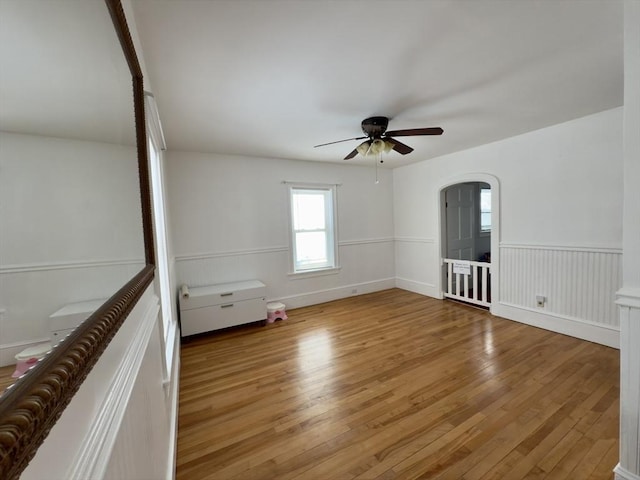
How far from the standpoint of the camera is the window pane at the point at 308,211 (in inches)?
178

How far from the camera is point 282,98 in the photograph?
2230 millimetres

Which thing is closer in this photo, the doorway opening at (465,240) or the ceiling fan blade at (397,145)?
the ceiling fan blade at (397,145)

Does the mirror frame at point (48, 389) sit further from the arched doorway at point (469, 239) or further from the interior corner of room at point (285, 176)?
the arched doorway at point (469, 239)

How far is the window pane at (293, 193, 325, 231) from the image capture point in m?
4.53

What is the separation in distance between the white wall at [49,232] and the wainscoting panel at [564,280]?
403 cm

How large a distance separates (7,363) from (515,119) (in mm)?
3764

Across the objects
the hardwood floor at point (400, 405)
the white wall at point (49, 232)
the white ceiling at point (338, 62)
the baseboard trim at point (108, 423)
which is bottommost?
the hardwood floor at point (400, 405)

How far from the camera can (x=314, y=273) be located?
4637 mm

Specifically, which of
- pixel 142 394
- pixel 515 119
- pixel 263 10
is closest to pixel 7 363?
pixel 142 394

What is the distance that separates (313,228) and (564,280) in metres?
3.33

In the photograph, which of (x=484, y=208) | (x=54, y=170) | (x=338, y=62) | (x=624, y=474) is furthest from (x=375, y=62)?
→ (x=484, y=208)

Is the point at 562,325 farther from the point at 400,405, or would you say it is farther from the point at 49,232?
the point at 49,232

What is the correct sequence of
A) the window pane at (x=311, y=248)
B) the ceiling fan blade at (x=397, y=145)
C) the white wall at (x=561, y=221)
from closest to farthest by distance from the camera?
1. the ceiling fan blade at (x=397, y=145)
2. the white wall at (x=561, y=221)
3. the window pane at (x=311, y=248)

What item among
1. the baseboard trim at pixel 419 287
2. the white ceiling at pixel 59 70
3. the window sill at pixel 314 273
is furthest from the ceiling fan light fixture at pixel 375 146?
the baseboard trim at pixel 419 287
